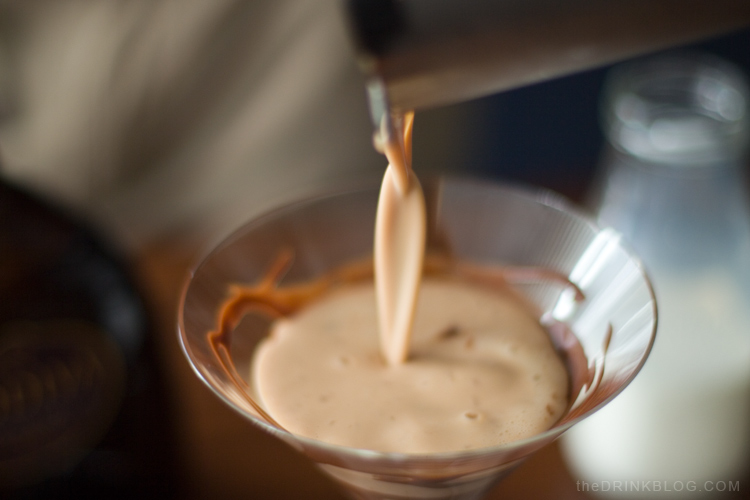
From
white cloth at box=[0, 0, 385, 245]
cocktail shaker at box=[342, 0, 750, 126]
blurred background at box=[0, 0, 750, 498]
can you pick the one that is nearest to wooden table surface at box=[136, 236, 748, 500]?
blurred background at box=[0, 0, 750, 498]

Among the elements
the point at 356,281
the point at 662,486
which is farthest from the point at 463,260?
the point at 662,486

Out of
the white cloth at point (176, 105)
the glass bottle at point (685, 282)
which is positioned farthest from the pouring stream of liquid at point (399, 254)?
the white cloth at point (176, 105)

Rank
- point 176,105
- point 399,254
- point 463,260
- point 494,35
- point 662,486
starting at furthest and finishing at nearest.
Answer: point 176,105
point 662,486
point 463,260
point 399,254
point 494,35

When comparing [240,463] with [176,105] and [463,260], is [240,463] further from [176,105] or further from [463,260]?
[176,105]

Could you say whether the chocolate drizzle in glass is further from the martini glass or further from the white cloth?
the white cloth

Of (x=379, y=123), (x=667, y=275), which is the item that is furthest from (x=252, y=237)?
(x=667, y=275)

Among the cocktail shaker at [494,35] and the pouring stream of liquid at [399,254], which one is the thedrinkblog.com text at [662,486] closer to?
the pouring stream of liquid at [399,254]
